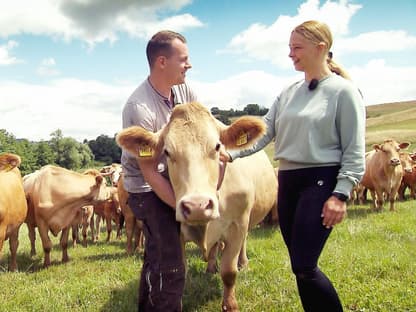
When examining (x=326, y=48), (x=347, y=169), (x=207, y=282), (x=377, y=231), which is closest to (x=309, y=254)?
(x=347, y=169)

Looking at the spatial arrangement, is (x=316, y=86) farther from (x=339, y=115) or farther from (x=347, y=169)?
(x=347, y=169)

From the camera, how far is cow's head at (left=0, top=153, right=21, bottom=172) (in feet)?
24.2

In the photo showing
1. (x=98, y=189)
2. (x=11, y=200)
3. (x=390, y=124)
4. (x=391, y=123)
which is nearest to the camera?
(x=11, y=200)

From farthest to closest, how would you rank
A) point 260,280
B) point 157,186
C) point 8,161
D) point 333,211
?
point 8,161 → point 260,280 → point 157,186 → point 333,211

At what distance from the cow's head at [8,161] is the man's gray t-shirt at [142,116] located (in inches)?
162

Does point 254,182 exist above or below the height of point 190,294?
above

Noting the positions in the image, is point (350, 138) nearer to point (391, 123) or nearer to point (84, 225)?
point (84, 225)

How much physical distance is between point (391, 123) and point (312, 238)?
67.1 m

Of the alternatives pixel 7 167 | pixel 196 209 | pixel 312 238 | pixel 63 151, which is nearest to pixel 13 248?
pixel 7 167

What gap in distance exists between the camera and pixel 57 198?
882 cm

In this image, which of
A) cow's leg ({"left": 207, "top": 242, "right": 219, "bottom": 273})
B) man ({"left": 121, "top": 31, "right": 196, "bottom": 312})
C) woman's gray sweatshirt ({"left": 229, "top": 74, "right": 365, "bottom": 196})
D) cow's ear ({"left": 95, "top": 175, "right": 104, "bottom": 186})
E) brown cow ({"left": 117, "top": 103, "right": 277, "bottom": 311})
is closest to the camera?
brown cow ({"left": 117, "top": 103, "right": 277, "bottom": 311})

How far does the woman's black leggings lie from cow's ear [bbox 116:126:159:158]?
121 cm

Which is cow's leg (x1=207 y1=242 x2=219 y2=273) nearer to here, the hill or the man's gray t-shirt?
the man's gray t-shirt

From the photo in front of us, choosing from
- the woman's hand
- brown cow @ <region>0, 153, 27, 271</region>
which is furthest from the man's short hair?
brown cow @ <region>0, 153, 27, 271</region>
